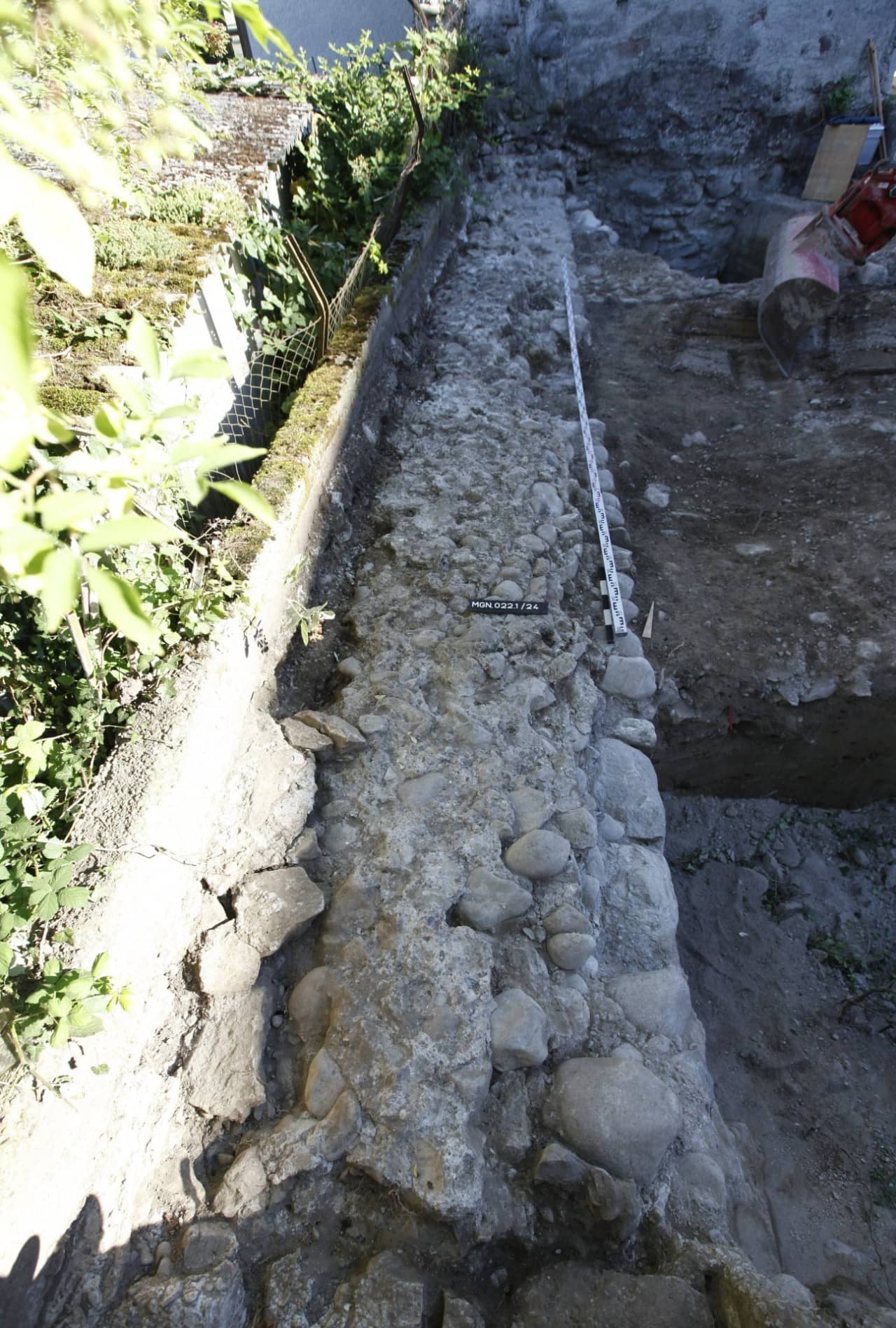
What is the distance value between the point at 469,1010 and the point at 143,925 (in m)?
0.85

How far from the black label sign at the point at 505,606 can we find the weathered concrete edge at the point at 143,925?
2.82 feet

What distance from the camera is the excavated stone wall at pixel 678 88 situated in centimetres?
766

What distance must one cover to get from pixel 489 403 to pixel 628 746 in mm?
2315

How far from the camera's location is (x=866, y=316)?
5770 mm

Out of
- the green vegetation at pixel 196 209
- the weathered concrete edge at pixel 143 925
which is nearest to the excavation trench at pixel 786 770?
the weathered concrete edge at pixel 143 925

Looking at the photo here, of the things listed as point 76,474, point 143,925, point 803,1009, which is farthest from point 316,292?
point 803,1009

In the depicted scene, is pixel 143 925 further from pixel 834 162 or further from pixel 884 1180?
pixel 834 162

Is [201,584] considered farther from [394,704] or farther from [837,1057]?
[837,1057]

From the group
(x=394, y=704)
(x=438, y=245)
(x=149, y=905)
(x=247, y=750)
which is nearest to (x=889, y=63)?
(x=438, y=245)

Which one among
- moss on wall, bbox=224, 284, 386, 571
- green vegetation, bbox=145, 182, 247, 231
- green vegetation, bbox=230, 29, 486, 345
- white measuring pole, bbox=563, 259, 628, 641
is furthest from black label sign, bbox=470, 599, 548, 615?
green vegetation, bbox=145, 182, 247, 231

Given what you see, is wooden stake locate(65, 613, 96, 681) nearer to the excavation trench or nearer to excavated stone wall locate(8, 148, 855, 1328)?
excavated stone wall locate(8, 148, 855, 1328)

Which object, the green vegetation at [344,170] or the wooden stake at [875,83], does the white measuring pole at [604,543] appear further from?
the wooden stake at [875,83]

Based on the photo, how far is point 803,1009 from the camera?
3.11m

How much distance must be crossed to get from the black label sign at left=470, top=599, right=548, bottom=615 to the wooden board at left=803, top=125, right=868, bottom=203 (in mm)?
7962
